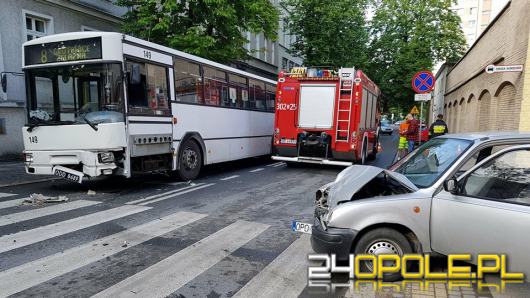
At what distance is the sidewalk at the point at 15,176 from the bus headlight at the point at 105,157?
10.5 ft

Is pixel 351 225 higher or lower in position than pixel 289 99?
lower

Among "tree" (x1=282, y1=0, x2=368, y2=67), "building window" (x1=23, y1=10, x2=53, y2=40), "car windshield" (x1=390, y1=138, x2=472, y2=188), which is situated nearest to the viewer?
"car windshield" (x1=390, y1=138, x2=472, y2=188)

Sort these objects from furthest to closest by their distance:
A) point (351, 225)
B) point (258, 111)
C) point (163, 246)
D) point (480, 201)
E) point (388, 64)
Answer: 1. point (388, 64)
2. point (258, 111)
3. point (163, 246)
4. point (351, 225)
5. point (480, 201)

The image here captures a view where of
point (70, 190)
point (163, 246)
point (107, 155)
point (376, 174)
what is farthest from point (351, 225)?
point (70, 190)

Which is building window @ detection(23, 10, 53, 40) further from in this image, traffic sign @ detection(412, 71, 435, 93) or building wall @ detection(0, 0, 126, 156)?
traffic sign @ detection(412, 71, 435, 93)

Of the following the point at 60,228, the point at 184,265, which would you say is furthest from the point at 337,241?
the point at 60,228

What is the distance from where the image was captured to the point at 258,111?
14242 millimetres

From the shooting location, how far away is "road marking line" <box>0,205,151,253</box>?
509cm

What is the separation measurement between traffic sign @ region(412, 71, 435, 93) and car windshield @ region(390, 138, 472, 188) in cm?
685

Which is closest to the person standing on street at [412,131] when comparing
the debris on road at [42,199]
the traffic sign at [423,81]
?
the traffic sign at [423,81]

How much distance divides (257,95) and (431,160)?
1024 centimetres

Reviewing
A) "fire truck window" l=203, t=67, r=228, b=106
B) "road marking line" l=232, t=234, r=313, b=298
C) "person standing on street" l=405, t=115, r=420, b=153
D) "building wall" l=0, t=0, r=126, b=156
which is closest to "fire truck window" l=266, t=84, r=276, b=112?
"fire truck window" l=203, t=67, r=228, b=106

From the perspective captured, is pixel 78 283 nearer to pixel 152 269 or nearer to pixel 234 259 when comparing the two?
pixel 152 269

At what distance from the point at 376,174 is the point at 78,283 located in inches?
130
